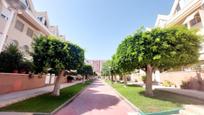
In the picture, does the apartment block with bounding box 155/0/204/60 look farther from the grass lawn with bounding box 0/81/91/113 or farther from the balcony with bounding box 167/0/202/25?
the grass lawn with bounding box 0/81/91/113

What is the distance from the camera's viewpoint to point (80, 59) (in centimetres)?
1453

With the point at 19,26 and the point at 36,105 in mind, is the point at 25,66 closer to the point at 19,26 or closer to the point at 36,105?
the point at 19,26

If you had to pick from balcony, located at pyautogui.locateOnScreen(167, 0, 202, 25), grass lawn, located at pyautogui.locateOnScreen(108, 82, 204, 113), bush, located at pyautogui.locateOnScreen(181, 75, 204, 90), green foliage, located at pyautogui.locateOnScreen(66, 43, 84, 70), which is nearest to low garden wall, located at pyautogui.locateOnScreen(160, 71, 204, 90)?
bush, located at pyautogui.locateOnScreen(181, 75, 204, 90)

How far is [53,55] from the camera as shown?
1278cm

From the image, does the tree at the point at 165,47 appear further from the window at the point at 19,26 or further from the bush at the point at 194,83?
the window at the point at 19,26

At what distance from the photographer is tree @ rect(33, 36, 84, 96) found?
1268 cm

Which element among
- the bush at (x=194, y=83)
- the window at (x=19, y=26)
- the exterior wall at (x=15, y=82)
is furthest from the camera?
the window at (x=19, y=26)

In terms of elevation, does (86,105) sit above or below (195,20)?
below

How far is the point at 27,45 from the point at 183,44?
21.8 meters

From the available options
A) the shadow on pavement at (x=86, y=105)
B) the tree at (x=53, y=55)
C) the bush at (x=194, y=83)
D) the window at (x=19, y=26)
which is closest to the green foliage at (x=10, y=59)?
the tree at (x=53, y=55)

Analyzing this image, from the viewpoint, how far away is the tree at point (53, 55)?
12.7 metres

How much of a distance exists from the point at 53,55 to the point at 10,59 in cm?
622

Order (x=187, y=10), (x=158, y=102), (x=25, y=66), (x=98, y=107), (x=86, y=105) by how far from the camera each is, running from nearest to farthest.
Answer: (x=98, y=107) → (x=86, y=105) → (x=158, y=102) → (x=25, y=66) → (x=187, y=10)

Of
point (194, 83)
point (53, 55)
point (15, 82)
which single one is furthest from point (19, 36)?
point (194, 83)
